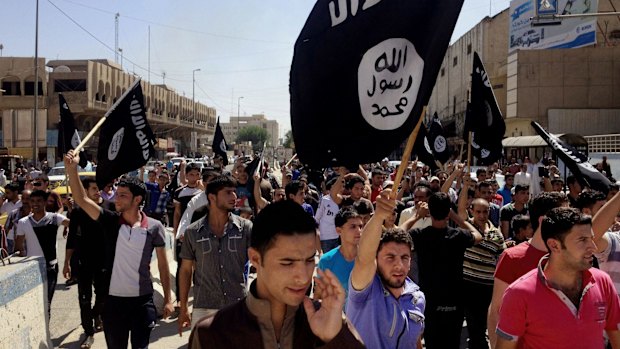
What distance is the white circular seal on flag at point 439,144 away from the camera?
14.6 metres

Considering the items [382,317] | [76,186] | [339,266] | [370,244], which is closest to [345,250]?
[339,266]

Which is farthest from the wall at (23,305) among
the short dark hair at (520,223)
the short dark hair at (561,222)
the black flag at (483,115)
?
the black flag at (483,115)

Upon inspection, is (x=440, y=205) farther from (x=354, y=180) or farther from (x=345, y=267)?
(x=354, y=180)

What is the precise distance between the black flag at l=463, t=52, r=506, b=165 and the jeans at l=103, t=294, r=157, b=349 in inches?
203

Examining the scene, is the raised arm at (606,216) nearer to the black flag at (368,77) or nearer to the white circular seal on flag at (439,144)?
the black flag at (368,77)

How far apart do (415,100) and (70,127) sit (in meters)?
9.59

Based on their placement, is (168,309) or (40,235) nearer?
(168,309)

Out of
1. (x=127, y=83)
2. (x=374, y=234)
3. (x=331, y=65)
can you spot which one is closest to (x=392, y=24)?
(x=331, y=65)

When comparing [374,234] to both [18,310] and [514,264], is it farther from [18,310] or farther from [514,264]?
[18,310]

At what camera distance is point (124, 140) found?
679cm

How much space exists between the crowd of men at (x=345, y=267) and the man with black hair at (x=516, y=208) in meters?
0.02

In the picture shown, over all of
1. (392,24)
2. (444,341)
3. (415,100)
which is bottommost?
(444,341)

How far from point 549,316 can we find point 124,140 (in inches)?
192

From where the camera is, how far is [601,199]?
17.6 feet
